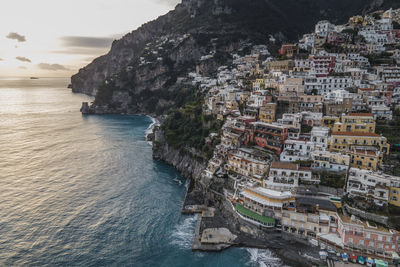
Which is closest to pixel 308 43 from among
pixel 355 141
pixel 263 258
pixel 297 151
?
pixel 355 141

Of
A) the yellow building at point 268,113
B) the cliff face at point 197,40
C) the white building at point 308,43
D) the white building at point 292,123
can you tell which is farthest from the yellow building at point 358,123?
the cliff face at point 197,40

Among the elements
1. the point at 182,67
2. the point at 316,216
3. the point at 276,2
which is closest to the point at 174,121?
the point at 316,216

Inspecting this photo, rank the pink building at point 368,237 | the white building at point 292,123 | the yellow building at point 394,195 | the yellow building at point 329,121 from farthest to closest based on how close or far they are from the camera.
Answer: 1. the yellow building at point 329,121
2. the white building at point 292,123
3. the yellow building at point 394,195
4. the pink building at point 368,237

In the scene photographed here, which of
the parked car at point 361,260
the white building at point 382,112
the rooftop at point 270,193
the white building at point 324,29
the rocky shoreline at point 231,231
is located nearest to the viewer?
the parked car at point 361,260

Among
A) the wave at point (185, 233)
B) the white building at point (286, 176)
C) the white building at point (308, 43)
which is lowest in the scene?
the wave at point (185, 233)

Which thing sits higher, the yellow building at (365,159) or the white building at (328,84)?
the white building at (328,84)

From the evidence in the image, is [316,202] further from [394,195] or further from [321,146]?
[321,146]

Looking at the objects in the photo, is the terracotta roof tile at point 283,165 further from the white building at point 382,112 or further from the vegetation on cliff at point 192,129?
the white building at point 382,112
